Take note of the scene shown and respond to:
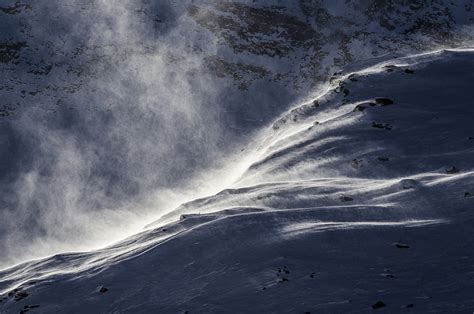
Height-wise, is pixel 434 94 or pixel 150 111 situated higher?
pixel 150 111

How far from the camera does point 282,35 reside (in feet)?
136

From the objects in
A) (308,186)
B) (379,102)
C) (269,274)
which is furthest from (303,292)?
(379,102)

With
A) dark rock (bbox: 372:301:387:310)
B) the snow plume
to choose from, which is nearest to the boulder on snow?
dark rock (bbox: 372:301:387:310)

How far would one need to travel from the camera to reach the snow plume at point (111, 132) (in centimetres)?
2577

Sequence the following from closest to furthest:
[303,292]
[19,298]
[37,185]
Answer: [303,292] < [19,298] < [37,185]

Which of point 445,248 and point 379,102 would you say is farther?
point 379,102

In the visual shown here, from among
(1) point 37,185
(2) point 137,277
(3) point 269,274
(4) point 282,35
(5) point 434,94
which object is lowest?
(3) point 269,274

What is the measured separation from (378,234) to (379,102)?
12695 mm

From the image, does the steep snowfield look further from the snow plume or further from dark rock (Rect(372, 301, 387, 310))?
the snow plume

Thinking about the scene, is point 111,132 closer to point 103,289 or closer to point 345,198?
point 345,198

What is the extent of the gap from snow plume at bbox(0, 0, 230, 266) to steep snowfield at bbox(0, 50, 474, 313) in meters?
7.95

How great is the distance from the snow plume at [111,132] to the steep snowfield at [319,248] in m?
7.95

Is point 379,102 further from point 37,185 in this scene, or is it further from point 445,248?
point 37,185

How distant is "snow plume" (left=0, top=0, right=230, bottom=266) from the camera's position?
25766 mm
